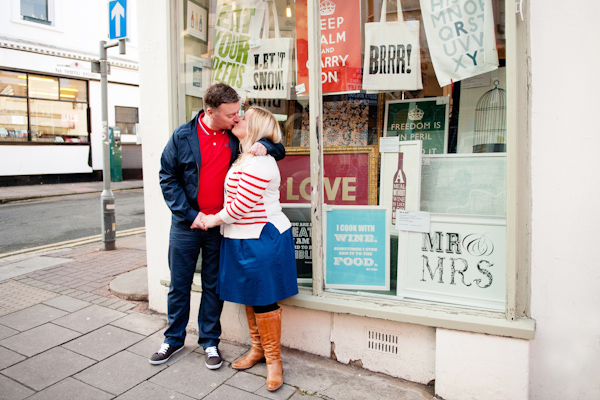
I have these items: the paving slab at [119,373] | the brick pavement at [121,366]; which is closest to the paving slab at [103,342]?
the brick pavement at [121,366]

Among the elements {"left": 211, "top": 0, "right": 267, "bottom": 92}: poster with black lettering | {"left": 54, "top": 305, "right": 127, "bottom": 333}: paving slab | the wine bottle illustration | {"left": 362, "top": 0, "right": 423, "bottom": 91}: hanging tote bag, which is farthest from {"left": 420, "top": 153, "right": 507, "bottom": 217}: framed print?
{"left": 54, "top": 305, "right": 127, "bottom": 333}: paving slab

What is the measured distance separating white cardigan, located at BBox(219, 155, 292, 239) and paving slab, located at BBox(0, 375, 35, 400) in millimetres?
1659

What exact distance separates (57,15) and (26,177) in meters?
5.65

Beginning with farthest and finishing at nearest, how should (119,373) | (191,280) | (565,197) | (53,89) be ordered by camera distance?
(53,89)
(191,280)
(119,373)
(565,197)

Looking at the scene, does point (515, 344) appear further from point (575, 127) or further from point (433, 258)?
point (575, 127)

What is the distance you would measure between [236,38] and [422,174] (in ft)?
6.94

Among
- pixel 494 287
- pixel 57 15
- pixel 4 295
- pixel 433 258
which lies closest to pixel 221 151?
pixel 433 258

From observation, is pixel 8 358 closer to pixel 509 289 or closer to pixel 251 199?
pixel 251 199

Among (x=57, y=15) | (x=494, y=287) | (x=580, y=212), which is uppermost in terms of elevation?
(x=57, y=15)

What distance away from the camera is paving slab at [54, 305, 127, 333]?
12.8 feet

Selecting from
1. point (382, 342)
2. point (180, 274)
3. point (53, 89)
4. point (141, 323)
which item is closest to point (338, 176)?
point (382, 342)

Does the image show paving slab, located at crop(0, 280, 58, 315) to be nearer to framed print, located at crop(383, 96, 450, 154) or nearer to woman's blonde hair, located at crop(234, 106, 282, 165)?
woman's blonde hair, located at crop(234, 106, 282, 165)

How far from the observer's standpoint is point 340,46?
3.60 metres

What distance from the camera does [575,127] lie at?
8.59 ft
